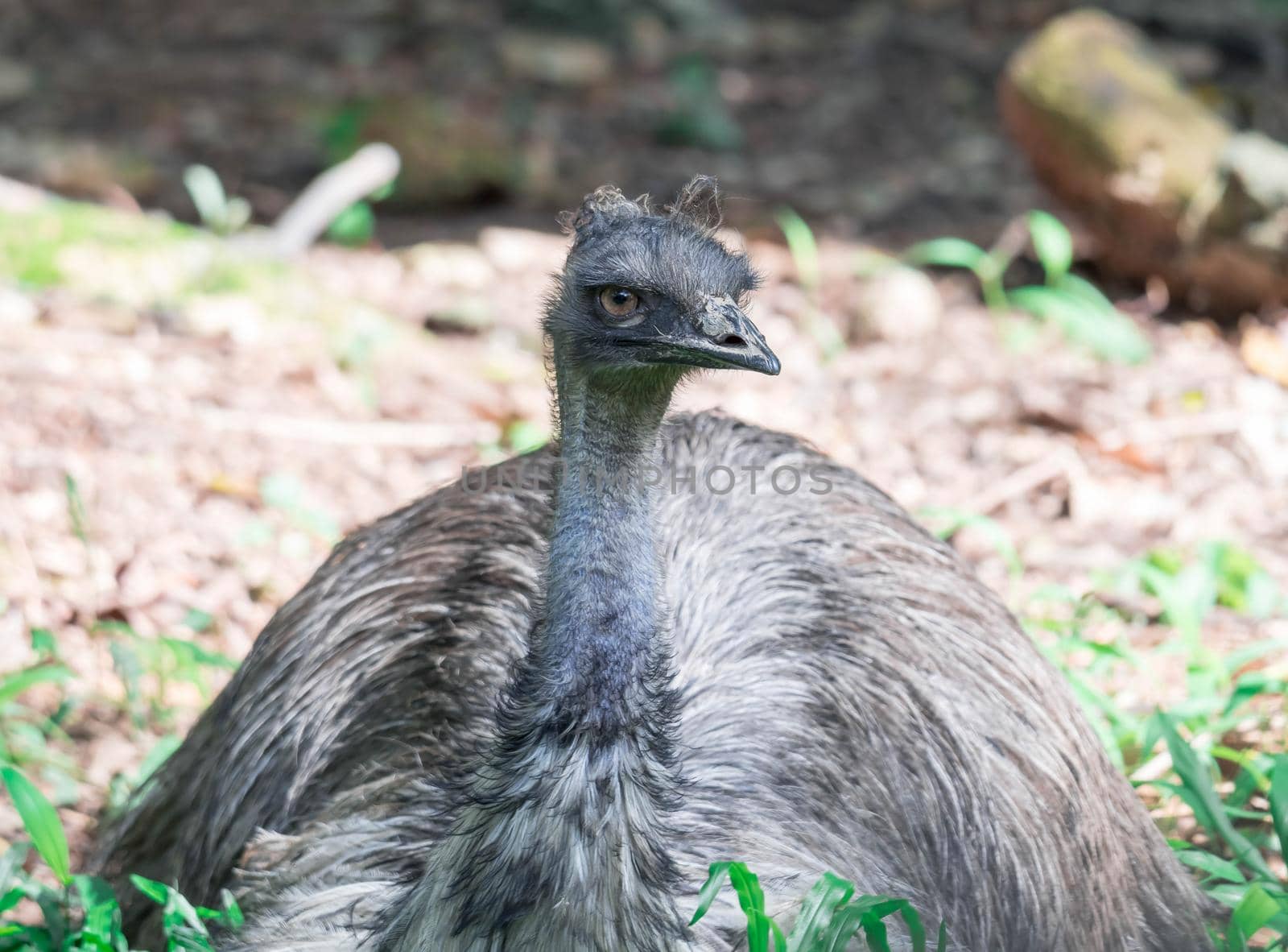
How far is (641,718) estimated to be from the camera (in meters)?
2.04

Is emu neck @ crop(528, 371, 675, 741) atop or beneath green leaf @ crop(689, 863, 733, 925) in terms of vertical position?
atop

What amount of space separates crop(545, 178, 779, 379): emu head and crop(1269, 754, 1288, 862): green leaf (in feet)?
4.11

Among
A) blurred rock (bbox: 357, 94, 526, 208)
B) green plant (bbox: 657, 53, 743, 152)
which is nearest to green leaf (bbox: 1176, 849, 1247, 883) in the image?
blurred rock (bbox: 357, 94, 526, 208)

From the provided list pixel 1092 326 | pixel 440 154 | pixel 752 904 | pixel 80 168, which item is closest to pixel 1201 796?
pixel 752 904

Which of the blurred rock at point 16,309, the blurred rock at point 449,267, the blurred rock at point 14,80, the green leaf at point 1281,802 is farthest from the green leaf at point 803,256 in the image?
the blurred rock at point 14,80

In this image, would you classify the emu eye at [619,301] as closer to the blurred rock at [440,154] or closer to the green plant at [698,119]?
the blurred rock at [440,154]

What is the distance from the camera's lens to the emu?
2025 mm

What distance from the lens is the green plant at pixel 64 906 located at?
2398 mm

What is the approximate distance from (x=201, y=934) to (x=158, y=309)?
3.52 m

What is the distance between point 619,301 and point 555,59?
8.04m

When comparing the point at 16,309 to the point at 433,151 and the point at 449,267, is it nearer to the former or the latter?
the point at 449,267

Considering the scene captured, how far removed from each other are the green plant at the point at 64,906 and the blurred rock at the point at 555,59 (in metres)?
7.46

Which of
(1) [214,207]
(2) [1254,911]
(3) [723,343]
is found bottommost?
(2) [1254,911]

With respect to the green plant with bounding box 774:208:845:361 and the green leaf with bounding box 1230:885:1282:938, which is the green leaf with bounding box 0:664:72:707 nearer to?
the green leaf with bounding box 1230:885:1282:938
